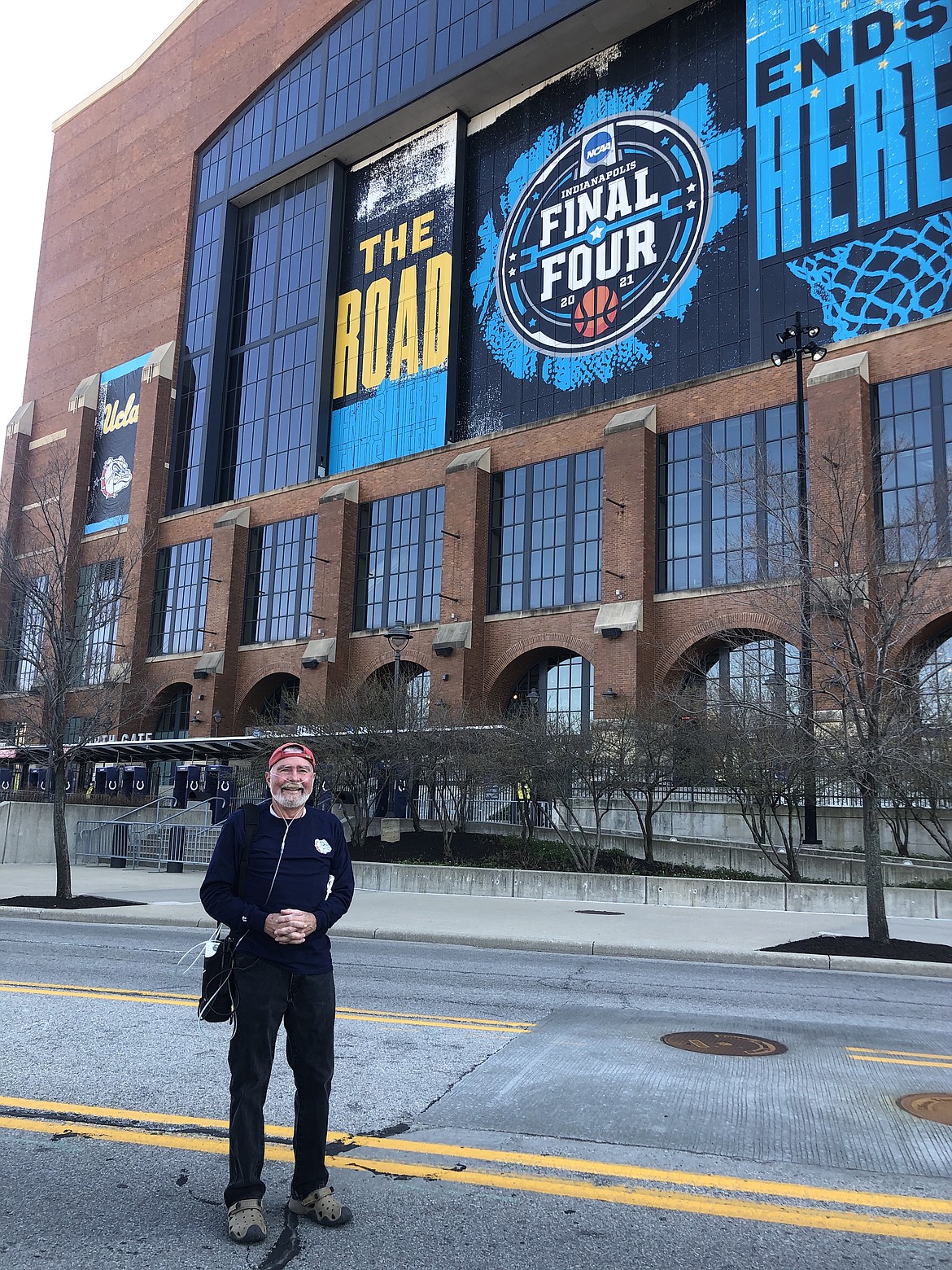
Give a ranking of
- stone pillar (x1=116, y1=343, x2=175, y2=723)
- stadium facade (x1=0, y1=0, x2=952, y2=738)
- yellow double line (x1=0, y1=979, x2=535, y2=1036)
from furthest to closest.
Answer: stone pillar (x1=116, y1=343, x2=175, y2=723) → stadium facade (x1=0, y1=0, x2=952, y2=738) → yellow double line (x1=0, y1=979, x2=535, y2=1036)

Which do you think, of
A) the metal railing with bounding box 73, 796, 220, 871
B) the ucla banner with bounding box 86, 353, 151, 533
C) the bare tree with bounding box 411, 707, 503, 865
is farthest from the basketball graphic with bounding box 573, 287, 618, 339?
the ucla banner with bounding box 86, 353, 151, 533

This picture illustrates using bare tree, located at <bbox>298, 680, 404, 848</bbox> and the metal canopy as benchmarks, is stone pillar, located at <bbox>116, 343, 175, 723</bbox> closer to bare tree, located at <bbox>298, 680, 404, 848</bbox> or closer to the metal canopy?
the metal canopy

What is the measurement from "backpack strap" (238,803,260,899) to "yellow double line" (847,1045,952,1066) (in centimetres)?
Result: 448

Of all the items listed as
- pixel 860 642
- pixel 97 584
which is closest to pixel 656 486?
pixel 860 642

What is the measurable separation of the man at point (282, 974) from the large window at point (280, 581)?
128 feet

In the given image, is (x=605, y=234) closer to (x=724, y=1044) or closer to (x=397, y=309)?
(x=397, y=309)

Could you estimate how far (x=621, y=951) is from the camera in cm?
1191

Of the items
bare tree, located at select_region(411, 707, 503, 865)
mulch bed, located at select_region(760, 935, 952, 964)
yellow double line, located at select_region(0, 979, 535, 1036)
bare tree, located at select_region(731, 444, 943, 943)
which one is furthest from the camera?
bare tree, located at select_region(411, 707, 503, 865)

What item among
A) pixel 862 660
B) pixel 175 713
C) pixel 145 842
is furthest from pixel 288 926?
pixel 175 713

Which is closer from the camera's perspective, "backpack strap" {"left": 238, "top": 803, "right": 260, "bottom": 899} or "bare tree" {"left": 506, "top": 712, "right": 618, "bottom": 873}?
"backpack strap" {"left": 238, "top": 803, "right": 260, "bottom": 899}

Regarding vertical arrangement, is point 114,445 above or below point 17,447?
below

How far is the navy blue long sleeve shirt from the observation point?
368 cm

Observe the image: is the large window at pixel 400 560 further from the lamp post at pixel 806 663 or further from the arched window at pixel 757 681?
the lamp post at pixel 806 663

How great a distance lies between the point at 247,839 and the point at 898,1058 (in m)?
4.84
